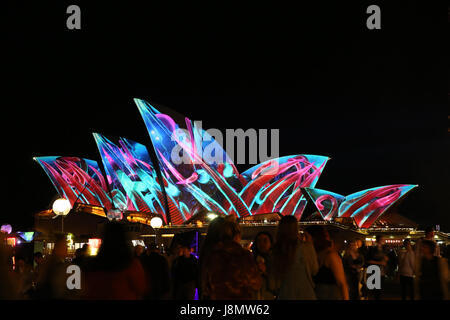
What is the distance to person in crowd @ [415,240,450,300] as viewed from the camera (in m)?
6.65

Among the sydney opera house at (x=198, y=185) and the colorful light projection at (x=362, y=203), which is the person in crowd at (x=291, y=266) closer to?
the sydney opera house at (x=198, y=185)

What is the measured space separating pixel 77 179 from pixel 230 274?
42351 mm

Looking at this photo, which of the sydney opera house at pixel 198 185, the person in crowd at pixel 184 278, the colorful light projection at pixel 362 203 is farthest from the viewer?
the colorful light projection at pixel 362 203

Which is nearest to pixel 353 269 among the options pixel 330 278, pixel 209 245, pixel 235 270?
pixel 330 278

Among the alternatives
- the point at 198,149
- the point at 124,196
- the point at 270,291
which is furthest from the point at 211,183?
the point at 270,291

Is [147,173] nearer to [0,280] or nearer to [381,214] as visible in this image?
[381,214]

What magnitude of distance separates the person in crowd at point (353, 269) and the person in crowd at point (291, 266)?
4715 mm

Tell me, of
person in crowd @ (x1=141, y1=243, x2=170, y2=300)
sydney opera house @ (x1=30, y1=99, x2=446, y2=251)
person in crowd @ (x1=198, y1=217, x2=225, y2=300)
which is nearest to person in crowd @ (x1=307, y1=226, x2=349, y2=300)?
person in crowd @ (x1=198, y1=217, x2=225, y2=300)

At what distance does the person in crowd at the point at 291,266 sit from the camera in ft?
17.0

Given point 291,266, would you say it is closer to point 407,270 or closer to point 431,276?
point 431,276

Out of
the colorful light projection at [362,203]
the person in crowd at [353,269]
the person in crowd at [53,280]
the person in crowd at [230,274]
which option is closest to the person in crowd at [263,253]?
the person in crowd at [230,274]

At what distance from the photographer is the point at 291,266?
526cm

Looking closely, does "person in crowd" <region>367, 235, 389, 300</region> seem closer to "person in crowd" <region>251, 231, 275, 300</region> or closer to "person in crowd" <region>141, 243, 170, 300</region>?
"person in crowd" <region>251, 231, 275, 300</region>
